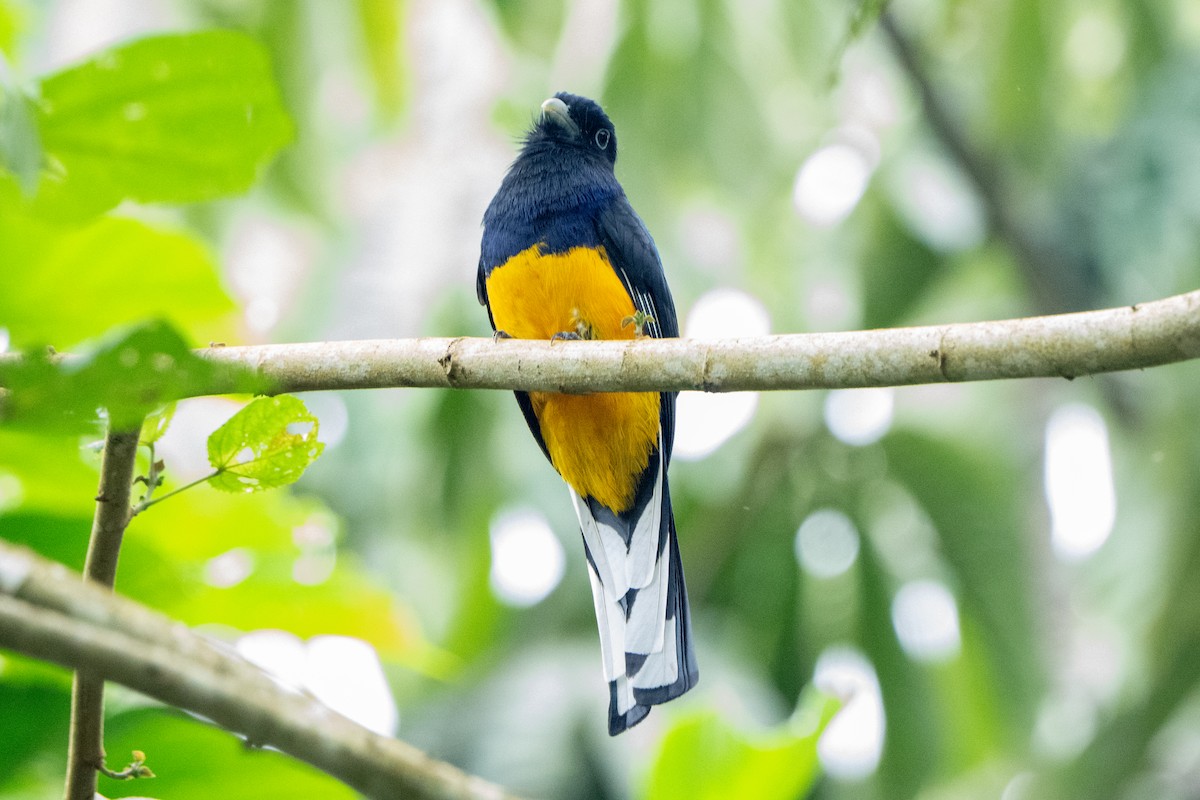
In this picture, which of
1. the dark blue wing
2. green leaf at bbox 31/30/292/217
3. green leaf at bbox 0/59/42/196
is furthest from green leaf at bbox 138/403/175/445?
the dark blue wing

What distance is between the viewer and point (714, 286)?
643 centimetres

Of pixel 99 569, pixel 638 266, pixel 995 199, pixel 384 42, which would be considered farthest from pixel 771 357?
pixel 995 199

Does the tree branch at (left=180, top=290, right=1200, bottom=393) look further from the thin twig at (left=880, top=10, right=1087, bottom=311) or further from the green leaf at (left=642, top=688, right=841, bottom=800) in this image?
the thin twig at (left=880, top=10, right=1087, bottom=311)

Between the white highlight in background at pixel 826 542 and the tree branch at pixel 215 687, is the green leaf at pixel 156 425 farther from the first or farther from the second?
the white highlight in background at pixel 826 542

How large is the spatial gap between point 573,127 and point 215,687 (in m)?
3.23

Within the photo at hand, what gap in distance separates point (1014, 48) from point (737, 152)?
1.28 m

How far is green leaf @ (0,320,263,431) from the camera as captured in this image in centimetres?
99

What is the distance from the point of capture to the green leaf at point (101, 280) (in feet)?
7.36

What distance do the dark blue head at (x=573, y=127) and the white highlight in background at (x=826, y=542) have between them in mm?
2696

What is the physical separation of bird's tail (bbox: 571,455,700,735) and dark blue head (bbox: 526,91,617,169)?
1.13m

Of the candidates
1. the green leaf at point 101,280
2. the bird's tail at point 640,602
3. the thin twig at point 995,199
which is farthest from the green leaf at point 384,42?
the thin twig at point 995,199

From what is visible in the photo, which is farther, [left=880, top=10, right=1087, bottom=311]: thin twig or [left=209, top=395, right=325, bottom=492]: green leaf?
[left=880, top=10, right=1087, bottom=311]: thin twig

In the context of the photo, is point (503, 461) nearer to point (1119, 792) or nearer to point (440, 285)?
point (440, 285)

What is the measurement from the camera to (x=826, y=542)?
6.27 meters
